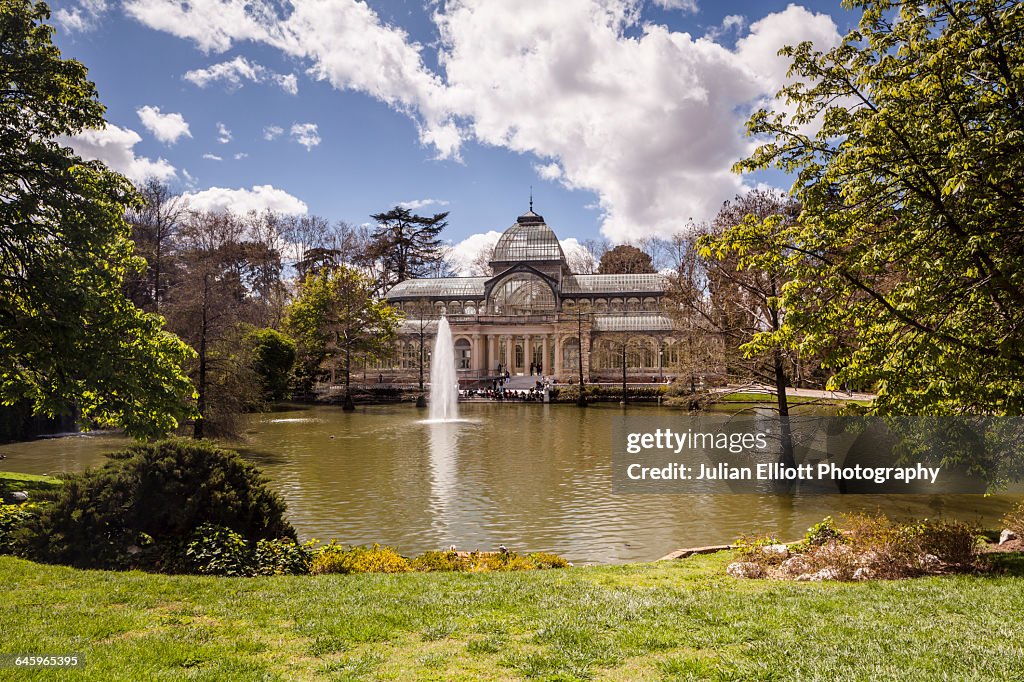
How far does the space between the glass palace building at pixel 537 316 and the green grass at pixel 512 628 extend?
155 feet

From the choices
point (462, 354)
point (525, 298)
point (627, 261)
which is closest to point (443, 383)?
point (462, 354)

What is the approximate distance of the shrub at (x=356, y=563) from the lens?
8.76 metres

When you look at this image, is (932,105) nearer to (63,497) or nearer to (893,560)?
(893,560)

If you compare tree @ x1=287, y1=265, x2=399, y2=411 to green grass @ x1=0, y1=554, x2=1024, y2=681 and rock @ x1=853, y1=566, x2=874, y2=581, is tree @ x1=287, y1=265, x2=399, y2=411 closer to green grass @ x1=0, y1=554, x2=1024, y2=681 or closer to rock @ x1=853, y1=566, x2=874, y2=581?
green grass @ x1=0, y1=554, x2=1024, y2=681

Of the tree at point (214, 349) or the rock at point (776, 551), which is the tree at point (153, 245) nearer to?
the tree at point (214, 349)

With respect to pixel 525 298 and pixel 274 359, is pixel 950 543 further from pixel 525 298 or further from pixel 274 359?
pixel 525 298

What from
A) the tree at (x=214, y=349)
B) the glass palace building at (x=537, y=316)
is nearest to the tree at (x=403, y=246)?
the glass palace building at (x=537, y=316)

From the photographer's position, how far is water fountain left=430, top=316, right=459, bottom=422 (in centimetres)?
3662

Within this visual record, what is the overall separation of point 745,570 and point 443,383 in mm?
32046

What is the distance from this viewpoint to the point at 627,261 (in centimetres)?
8056

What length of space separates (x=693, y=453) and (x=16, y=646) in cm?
1967

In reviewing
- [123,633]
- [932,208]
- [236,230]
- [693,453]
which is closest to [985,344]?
[932,208]

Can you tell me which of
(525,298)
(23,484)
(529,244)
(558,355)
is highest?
(529,244)

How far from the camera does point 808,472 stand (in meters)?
17.5
